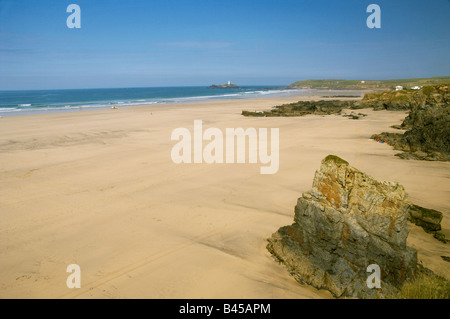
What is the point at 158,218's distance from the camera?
23.7 feet

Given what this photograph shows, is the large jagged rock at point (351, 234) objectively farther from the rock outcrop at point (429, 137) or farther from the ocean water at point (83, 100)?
the ocean water at point (83, 100)

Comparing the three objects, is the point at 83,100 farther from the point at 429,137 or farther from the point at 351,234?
the point at 351,234

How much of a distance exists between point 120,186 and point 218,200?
3.55 m

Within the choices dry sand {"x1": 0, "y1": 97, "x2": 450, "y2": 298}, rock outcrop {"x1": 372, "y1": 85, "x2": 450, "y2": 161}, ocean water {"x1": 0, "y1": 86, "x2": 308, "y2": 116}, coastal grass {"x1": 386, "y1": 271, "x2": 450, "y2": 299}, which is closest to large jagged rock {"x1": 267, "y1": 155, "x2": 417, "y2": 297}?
coastal grass {"x1": 386, "y1": 271, "x2": 450, "y2": 299}

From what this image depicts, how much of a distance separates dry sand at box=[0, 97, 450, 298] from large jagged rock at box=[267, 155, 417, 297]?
1.26ft

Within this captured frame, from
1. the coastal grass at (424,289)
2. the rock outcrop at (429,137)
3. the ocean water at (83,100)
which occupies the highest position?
the ocean water at (83,100)

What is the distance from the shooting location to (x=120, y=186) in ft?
Answer: 31.2

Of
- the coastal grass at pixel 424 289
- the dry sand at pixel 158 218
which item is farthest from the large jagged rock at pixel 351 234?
the dry sand at pixel 158 218

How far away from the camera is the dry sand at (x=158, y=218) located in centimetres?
483

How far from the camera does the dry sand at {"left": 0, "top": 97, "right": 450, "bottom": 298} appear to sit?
15.9 feet

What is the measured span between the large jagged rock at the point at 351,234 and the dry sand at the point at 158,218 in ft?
1.26

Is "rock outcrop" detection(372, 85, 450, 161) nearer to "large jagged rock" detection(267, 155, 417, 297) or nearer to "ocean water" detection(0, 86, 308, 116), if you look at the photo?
"large jagged rock" detection(267, 155, 417, 297)
